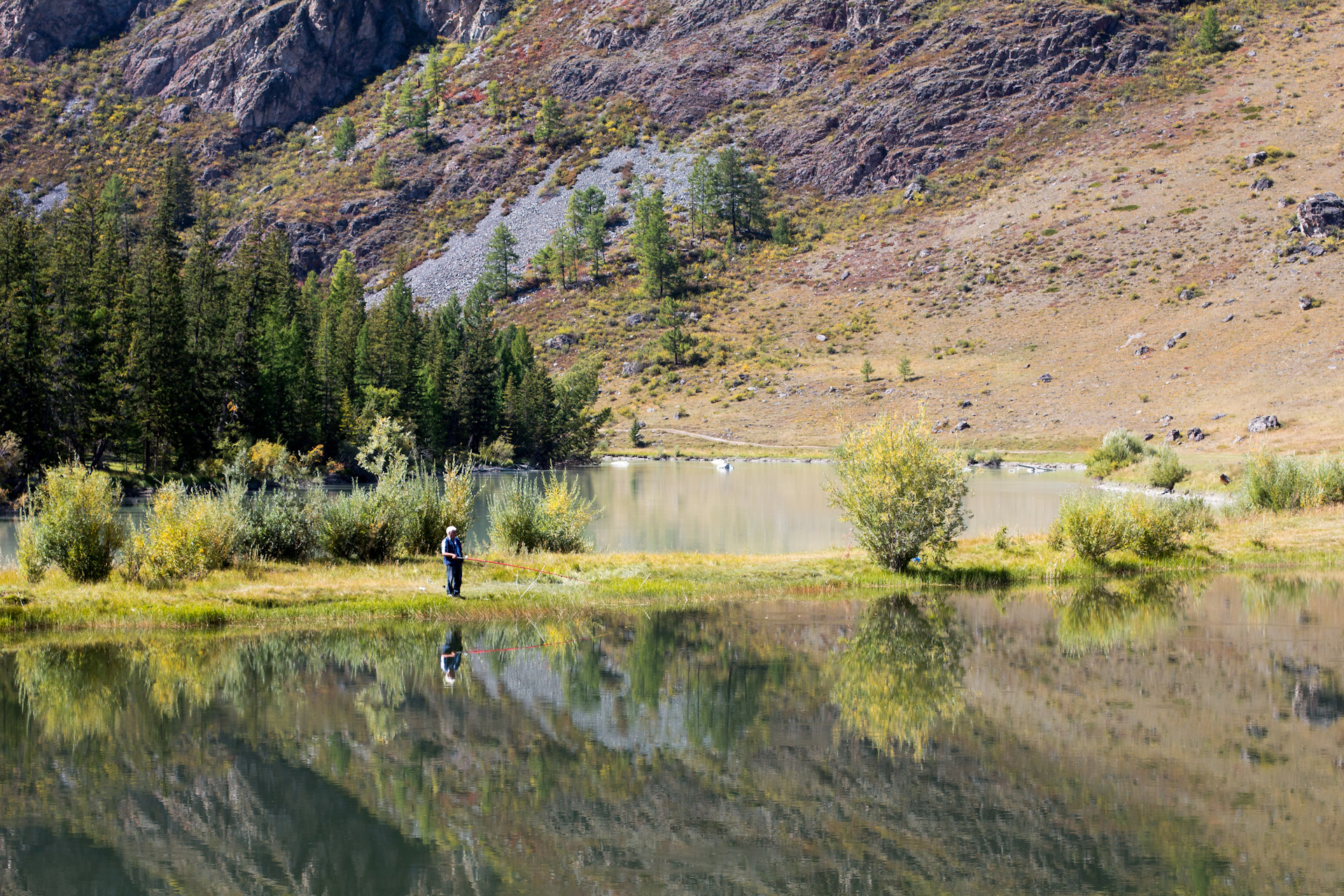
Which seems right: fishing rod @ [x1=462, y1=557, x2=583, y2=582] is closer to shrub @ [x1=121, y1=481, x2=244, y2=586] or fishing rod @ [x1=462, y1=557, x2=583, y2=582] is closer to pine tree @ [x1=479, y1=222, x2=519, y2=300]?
shrub @ [x1=121, y1=481, x2=244, y2=586]

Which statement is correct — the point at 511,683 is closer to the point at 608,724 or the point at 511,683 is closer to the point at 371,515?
the point at 608,724

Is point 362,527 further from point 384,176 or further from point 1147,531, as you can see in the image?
point 384,176

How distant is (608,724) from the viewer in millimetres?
13844

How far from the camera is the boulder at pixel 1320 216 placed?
101188 mm

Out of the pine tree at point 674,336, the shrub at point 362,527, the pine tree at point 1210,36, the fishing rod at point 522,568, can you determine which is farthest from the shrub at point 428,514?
the pine tree at point 1210,36

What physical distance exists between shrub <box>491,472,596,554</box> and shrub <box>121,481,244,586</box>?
704 cm

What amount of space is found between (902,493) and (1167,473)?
35.3 m

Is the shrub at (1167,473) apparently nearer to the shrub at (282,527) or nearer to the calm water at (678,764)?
the calm water at (678,764)

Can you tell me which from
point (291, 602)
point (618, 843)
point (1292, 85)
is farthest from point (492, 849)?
point (1292, 85)

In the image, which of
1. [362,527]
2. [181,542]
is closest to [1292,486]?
[362,527]

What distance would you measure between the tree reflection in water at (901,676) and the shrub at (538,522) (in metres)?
9.92

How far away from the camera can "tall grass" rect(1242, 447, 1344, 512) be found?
36.2m

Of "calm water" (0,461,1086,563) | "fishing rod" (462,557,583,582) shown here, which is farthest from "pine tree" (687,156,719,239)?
"fishing rod" (462,557,583,582)

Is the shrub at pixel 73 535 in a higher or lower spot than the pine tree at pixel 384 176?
lower
